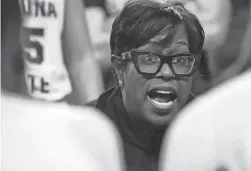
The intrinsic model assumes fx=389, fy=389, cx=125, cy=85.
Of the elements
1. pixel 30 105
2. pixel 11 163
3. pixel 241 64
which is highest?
pixel 241 64

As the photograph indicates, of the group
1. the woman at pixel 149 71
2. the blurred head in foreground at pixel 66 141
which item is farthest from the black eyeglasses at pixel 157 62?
the blurred head in foreground at pixel 66 141

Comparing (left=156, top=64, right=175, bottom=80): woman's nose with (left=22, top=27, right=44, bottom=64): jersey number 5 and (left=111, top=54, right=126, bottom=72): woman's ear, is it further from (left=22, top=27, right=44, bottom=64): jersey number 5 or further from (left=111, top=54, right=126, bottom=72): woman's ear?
(left=22, top=27, right=44, bottom=64): jersey number 5

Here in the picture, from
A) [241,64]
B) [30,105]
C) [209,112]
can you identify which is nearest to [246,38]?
[241,64]

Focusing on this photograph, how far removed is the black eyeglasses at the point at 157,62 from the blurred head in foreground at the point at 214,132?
2.7 inches

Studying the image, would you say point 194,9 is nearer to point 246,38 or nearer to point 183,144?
point 246,38

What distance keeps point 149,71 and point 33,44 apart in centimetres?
22

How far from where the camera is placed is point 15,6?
73 centimetres

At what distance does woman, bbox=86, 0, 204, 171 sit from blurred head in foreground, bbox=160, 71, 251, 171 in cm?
3

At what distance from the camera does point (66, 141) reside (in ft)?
2.38

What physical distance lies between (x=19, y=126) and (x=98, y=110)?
0.51ft

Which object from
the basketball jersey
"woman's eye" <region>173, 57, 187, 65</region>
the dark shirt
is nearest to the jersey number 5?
the basketball jersey

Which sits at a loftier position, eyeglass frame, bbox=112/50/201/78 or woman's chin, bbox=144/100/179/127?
eyeglass frame, bbox=112/50/201/78

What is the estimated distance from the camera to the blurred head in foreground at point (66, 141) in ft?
2.37

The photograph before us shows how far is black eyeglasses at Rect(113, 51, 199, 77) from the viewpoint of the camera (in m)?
0.69
